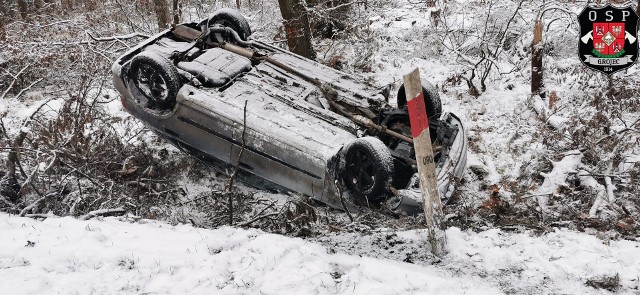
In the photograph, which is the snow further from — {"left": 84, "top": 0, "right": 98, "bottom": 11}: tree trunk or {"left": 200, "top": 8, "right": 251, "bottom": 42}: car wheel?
{"left": 84, "top": 0, "right": 98, "bottom": 11}: tree trunk

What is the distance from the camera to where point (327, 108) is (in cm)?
573

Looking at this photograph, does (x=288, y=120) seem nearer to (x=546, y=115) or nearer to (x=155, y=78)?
(x=155, y=78)

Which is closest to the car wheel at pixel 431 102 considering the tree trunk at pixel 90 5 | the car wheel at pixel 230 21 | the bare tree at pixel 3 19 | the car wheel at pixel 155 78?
the car wheel at pixel 155 78

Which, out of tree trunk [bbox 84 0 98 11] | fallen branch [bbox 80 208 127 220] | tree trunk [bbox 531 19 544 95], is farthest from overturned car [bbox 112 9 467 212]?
tree trunk [bbox 84 0 98 11]

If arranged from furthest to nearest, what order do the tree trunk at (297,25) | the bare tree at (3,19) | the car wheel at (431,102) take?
the bare tree at (3,19) < the tree trunk at (297,25) < the car wheel at (431,102)

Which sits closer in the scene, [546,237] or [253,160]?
[546,237]

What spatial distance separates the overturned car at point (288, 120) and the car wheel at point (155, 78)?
11 millimetres

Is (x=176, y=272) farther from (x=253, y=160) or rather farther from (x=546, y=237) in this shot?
(x=546, y=237)

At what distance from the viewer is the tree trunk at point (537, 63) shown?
22.8 ft

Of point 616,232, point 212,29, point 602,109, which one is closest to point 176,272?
point 616,232

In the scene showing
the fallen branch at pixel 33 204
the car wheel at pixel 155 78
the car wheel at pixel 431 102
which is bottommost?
the fallen branch at pixel 33 204

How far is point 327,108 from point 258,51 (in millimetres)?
1449

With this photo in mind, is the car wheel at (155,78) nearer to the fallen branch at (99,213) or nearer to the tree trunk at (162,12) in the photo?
the fallen branch at (99,213)

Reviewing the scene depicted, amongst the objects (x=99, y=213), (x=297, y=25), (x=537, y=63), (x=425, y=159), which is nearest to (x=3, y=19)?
(x=297, y=25)
